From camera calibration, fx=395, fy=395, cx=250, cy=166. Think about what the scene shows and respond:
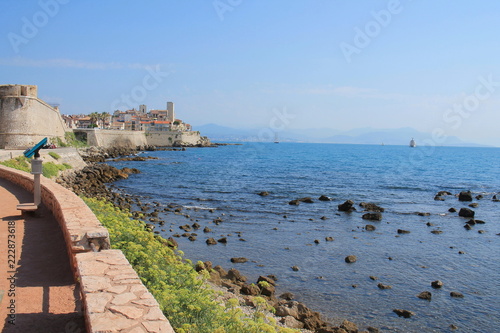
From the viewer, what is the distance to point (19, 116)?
4434cm

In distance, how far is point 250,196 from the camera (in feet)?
107

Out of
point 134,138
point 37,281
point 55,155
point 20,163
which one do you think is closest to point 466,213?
point 37,281

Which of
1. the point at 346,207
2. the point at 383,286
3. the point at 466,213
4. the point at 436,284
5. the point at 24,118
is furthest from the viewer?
the point at 24,118

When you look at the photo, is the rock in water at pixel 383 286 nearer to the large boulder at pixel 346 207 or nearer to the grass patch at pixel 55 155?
the large boulder at pixel 346 207

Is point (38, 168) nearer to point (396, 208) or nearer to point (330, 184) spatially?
point (396, 208)

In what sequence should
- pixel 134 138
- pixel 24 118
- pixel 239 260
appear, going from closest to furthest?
pixel 239 260 → pixel 24 118 → pixel 134 138

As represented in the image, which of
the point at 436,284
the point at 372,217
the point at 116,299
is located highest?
the point at 116,299

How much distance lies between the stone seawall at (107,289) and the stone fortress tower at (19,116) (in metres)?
42.4

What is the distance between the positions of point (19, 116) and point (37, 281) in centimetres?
4486

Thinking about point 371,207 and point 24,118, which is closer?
point 371,207

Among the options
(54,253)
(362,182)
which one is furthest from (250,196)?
(54,253)

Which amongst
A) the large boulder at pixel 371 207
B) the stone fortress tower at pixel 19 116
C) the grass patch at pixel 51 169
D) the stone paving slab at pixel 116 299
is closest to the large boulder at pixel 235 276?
the stone paving slab at pixel 116 299

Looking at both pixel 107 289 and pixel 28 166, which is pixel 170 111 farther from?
pixel 107 289

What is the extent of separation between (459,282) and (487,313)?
2394mm
